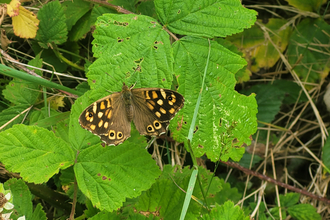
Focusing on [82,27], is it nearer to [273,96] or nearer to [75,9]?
[75,9]

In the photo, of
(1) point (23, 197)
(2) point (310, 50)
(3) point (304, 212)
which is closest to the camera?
(1) point (23, 197)

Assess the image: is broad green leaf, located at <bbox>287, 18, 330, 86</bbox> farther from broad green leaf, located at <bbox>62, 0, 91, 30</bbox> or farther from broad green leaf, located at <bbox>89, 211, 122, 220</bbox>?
broad green leaf, located at <bbox>89, 211, 122, 220</bbox>

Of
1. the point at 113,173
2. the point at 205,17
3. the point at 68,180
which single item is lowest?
the point at 68,180

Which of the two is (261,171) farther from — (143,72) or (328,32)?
(143,72)

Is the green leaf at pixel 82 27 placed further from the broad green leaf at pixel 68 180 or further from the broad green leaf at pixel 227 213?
the broad green leaf at pixel 227 213

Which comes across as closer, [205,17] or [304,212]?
[205,17]

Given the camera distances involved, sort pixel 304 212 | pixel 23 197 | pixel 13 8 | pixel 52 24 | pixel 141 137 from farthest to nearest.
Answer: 1. pixel 304 212
2. pixel 52 24
3. pixel 13 8
4. pixel 141 137
5. pixel 23 197

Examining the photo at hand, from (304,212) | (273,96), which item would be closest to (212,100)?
(273,96)

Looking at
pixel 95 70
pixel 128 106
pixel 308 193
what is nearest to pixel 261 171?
pixel 308 193

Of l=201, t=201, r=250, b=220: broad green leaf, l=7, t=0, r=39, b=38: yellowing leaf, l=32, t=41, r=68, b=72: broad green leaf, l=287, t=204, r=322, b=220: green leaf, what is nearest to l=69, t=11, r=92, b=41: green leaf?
l=32, t=41, r=68, b=72: broad green leaf
